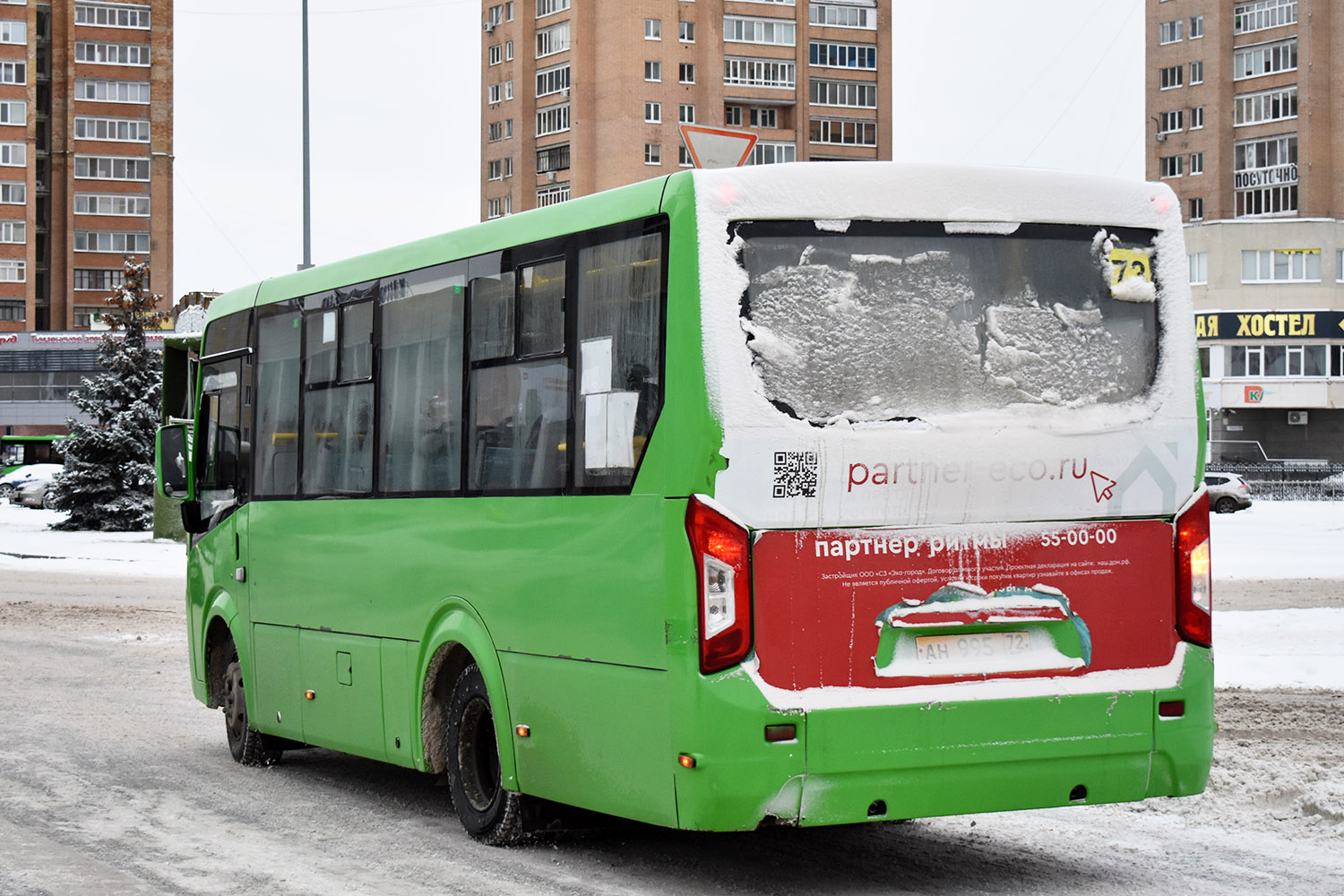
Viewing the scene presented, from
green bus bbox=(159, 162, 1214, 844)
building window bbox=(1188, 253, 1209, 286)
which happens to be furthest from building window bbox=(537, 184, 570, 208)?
green bus bbox=(159, 162, 1214, 844)

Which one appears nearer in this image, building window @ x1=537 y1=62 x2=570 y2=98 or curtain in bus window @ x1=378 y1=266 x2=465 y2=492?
curtain in bus window @ x1=378 y1=266 x2=465 y2=492

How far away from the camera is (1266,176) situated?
97875 millimetres

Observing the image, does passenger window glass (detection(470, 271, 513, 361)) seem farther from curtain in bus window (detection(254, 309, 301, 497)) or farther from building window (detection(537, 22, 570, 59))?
building window (detection(537, 22, 570, 59))

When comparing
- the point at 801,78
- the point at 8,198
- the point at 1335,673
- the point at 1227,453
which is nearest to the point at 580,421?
the point at 1335,673

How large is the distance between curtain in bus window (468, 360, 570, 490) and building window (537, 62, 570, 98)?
104 metres

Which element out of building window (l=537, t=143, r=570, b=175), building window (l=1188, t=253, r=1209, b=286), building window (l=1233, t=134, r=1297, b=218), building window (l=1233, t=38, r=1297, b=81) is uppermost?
building window (l=1233, t=38, r=1297, b=81)

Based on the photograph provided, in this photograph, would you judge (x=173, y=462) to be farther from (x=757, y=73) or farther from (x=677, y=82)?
(x=757, y=73)

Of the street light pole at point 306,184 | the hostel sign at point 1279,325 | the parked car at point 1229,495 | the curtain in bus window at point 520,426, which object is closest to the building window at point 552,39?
the hostel sign at point 1279,325

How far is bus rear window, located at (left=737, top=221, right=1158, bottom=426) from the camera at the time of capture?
21.5 feet

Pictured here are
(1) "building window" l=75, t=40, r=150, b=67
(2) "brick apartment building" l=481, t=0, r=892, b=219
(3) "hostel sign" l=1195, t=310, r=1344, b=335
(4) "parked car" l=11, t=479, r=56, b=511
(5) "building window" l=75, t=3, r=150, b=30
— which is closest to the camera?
(4) "parked car" l=11, t=479, r=56, b=511

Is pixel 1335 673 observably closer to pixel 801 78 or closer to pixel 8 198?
pixel 801 78

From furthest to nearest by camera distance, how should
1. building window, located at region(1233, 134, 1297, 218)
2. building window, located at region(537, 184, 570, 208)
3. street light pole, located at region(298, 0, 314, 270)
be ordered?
1. building window, located at region(537, 184, 570, 208)
2. building window, located at region(1233, 134, 1297, 218)
3. street light pole, located at region(298, 0, 314, 270)

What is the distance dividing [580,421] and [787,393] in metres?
1.06

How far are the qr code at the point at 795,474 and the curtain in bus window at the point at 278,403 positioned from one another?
438 centimetres
